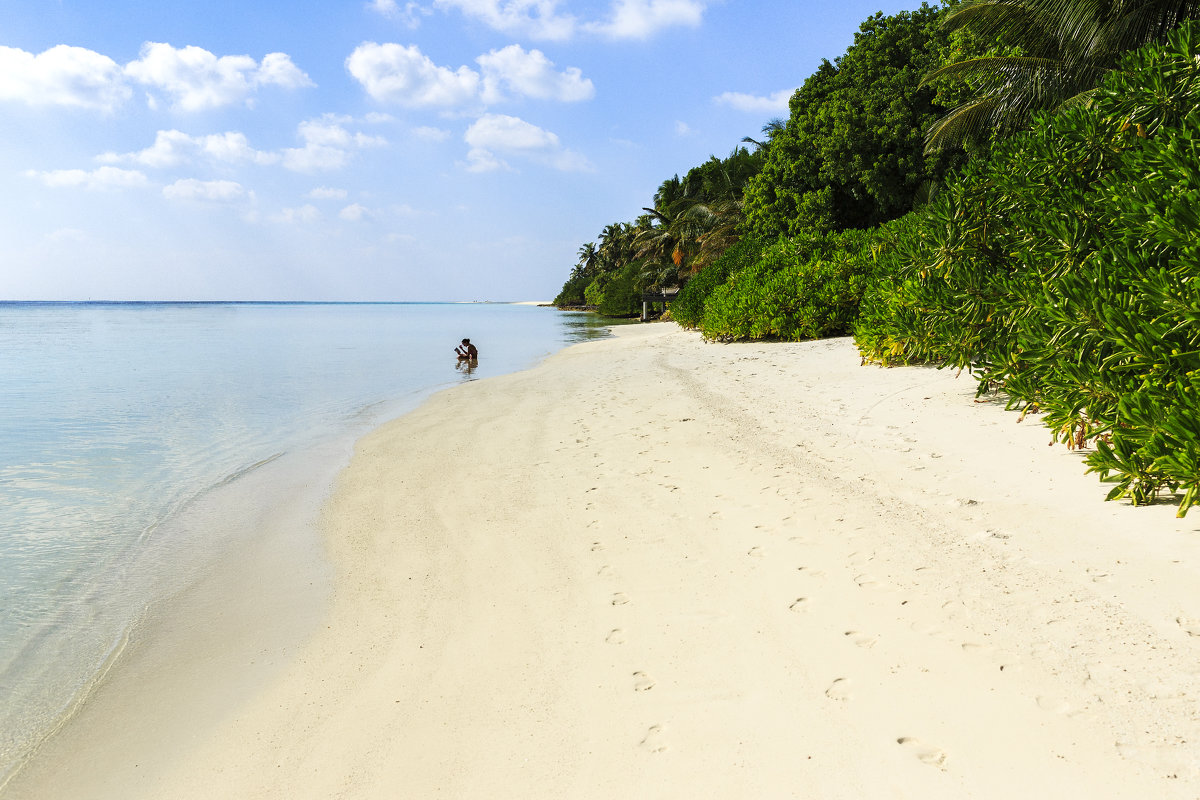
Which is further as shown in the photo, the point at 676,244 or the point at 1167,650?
the point at 676,244

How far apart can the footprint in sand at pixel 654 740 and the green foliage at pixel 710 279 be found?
24630 mm

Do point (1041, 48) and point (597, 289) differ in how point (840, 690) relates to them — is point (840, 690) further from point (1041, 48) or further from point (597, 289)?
point (597, 289)

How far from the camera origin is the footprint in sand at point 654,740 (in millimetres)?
2818

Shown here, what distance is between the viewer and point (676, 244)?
50.2m

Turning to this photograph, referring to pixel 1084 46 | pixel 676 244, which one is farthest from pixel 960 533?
pixel 676 244

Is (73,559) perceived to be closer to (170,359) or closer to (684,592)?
(684,592)

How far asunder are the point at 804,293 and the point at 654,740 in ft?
51.0

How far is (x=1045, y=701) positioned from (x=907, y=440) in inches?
167

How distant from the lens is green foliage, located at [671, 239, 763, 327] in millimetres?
27016

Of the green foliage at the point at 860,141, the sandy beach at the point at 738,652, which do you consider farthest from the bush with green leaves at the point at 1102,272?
the green foliage at the point at 860,141

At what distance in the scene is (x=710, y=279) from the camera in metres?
28.0

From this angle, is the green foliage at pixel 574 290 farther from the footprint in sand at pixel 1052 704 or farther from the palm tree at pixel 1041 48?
the footprint in sand at pixel 1052 704

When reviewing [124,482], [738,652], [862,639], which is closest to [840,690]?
[862,639]

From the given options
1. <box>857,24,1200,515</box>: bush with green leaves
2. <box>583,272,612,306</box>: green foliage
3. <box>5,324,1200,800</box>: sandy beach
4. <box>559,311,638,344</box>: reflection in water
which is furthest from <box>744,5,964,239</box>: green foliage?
<box>583,272,612,306</box>: green foliage
